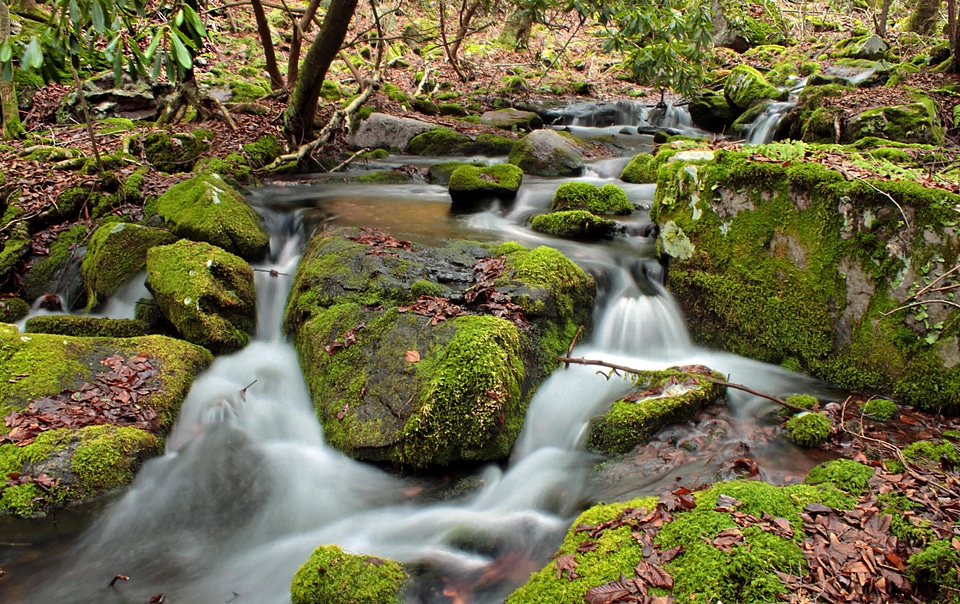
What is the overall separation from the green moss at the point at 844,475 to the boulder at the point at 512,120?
13336mm

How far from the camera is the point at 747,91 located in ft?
47.6

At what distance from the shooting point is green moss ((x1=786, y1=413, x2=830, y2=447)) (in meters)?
4.40

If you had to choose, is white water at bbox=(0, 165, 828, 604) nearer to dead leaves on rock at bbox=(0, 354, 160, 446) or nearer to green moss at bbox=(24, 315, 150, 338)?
dead leaves on rock at bbox=(0, 354, 160, 446)

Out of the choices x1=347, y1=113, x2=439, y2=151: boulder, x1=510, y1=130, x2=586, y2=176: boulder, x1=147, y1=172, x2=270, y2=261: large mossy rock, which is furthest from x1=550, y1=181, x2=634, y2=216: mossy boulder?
x1=347, y1=113, x2=439, y2=151: boulder

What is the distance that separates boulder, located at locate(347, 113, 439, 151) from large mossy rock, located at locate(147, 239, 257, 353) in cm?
769

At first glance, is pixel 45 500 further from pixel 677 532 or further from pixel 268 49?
pixel 268 49

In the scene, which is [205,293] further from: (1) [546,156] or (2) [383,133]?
(2) [383,133]

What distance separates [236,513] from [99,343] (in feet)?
7.93

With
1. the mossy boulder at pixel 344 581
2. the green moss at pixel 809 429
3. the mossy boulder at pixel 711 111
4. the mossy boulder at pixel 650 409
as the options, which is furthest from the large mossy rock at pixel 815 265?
the mossy boulder at pixel 711 111

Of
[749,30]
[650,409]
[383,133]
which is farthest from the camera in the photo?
[749,30]

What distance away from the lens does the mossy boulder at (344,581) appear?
3.22m

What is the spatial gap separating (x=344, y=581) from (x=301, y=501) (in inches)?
56.3

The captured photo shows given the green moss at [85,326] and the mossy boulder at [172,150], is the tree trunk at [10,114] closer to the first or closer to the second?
the mossy boulder at [172,150]

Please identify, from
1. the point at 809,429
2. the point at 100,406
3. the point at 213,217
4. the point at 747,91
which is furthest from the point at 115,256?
the point at 747,91
